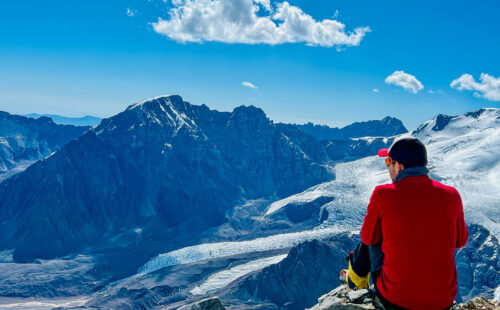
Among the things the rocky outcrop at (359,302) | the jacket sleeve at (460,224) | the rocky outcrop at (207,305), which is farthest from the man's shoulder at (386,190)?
the rocky outcrop at (207,305)

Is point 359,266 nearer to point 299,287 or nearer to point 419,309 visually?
point 419,309

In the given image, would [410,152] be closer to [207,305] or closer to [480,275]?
[207,305]

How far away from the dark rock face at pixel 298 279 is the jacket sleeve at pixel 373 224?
559 feet

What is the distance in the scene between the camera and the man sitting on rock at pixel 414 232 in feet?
25.7

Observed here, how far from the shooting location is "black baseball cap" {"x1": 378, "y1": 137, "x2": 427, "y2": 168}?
841cm

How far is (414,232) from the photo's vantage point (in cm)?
783

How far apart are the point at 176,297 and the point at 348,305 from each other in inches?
7628

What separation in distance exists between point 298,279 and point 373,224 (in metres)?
184

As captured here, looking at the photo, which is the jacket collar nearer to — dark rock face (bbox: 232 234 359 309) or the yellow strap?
the yellow strap

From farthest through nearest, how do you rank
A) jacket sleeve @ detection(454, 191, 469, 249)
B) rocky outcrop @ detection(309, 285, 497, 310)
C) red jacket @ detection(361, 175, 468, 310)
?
rocky outcrop @ detection(309, 285, 497, 310) → jacket sleeve @ detection(454, 191, 469, 249) → red jacket @ detection(361, 175, 468, 310)

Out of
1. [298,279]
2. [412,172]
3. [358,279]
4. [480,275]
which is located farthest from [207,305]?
[480,275]

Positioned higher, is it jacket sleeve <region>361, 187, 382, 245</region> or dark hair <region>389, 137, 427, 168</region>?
dark hair <region>389, 137, 427, 168</region>

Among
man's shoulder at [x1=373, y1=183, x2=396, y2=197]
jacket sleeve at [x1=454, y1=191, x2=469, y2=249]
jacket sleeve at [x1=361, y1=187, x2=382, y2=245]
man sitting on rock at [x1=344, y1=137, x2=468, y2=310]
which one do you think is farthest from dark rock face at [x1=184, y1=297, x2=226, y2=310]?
man's shoulder at [x1=373, y1=183, x2=396, y2=197]

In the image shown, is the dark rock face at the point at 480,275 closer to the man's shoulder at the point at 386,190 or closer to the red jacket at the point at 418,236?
the red jacket at the point at 418,236
